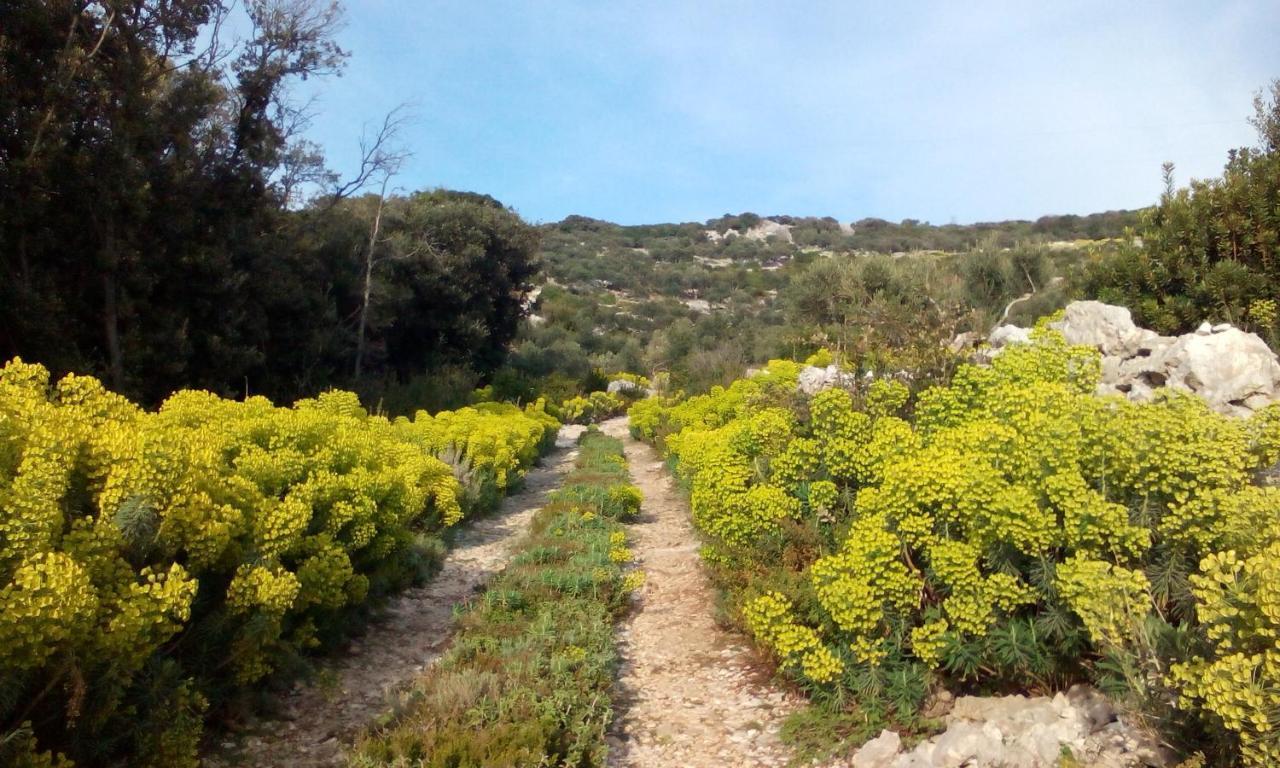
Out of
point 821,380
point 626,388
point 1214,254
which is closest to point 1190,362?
point 1214,254

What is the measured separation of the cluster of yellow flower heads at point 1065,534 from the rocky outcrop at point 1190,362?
5.11 feet

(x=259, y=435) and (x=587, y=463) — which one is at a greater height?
(x=259, y=435)

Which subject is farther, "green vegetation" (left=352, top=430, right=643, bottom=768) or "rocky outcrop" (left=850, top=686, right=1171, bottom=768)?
"green vegetation" (left=352, top=430, right=643, bottom=768)

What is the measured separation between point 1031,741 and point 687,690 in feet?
7.42

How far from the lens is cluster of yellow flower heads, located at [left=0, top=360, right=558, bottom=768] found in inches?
115

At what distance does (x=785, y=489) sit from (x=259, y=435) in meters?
3.29

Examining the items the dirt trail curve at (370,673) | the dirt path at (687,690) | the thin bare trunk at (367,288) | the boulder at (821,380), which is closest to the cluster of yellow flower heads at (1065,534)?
the dirt path at (687,690)

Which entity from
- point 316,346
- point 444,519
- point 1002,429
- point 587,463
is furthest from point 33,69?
point 1002,429

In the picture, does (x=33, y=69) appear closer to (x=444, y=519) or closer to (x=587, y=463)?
(x=444, y=519)

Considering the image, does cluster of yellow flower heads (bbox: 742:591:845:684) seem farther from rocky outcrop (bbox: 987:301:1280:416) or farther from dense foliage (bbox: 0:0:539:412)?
dense foliage (bbox: 0:0:539:412)

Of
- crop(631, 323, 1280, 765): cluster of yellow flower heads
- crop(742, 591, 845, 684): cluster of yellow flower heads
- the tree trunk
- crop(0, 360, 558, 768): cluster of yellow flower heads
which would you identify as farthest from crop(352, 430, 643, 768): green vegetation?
the tree trunk

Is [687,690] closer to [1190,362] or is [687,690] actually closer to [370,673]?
[370,673]

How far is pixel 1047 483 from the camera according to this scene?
3.72 meters

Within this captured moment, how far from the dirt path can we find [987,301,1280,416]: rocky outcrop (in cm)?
304
